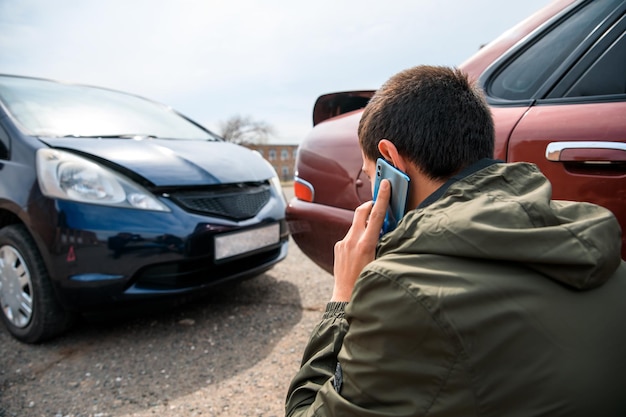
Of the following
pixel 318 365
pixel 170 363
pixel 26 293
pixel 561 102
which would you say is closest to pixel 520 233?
pixel 318 365

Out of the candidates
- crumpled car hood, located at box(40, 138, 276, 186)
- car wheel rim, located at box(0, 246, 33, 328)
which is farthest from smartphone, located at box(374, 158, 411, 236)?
car wheel rim, located at box(0, 246, 33, 328)

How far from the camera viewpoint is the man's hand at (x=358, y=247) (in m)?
0.98

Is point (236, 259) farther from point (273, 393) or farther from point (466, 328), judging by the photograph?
point (466, 328)

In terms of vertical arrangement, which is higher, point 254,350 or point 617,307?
point 617,307

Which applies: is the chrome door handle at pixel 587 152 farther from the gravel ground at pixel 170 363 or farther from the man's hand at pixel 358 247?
the gravel ground at pixel 170 363

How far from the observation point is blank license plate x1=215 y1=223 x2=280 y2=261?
2.24 m

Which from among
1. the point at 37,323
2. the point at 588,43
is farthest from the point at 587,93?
the point at 37,323

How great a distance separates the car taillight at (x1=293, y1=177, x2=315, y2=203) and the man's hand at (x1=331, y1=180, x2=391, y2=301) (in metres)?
1.04

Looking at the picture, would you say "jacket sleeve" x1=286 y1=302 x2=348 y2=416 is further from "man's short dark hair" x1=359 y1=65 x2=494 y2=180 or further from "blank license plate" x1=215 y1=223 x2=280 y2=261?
"blank license plate" x1=215 y1=223 x2=280 y2=261

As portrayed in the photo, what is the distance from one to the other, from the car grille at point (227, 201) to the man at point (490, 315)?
5.28 feet

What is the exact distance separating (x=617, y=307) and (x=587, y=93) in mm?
895

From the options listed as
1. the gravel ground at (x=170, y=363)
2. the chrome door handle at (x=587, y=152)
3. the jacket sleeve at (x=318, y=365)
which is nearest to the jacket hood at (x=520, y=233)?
the jacket sleeve at (x=318, y=365)

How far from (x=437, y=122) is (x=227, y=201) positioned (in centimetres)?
166

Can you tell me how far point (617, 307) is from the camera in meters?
0.72
